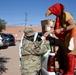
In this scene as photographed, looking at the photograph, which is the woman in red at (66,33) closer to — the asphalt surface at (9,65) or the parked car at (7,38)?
the asphalt surface at (9,65)

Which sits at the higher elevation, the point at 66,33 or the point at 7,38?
the point at 66,33

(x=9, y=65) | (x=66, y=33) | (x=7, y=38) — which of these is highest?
(x=66, y=33)

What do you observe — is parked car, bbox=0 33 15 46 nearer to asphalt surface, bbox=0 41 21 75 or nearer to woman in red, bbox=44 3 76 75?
asphalt surface, bbox=0 41 21 75

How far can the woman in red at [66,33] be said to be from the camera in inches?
170

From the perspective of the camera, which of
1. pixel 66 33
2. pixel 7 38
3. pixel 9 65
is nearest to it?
pixel 66 33

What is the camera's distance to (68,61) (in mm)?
4336

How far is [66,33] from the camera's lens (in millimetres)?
4688

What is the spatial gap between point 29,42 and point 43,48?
585mm

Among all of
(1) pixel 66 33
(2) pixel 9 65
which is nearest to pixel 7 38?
(2) pixel 9 65

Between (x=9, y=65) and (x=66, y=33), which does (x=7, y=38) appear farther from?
(x=66, y=33)

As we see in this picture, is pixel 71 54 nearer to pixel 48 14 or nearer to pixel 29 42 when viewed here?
pixel 48 14

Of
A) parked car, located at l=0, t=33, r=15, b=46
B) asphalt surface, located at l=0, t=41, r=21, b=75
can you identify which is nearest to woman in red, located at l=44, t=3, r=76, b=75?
asphalt surface, located at l=0, t=41, r=21, b=75

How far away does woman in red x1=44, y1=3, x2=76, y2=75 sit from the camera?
4315 mm

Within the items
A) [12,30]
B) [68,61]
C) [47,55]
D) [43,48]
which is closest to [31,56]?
[43,48]
